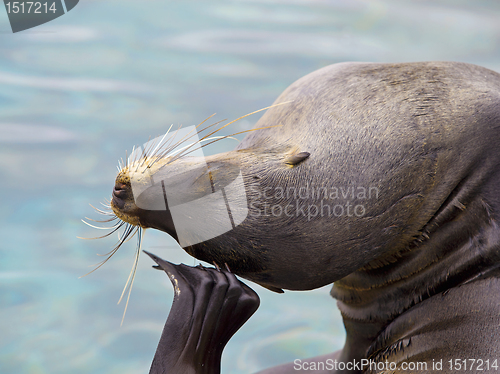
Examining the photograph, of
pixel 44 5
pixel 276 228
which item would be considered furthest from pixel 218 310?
pixel 44 5

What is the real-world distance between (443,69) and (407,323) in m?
0.70

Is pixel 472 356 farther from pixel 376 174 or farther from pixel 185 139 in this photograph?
pixel 185 139

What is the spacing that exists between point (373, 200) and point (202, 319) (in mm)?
507

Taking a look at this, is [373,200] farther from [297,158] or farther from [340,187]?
[297,158]

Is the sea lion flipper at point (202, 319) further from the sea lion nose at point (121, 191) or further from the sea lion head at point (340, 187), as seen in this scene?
the sea lion nose at point (121, 191)

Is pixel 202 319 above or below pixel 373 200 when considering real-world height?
below

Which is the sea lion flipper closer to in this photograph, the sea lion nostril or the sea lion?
the sea lion

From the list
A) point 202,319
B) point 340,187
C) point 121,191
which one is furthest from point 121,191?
point 340,187

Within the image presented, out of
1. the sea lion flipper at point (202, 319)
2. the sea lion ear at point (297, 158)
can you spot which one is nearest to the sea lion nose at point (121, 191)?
the sea lion flipper at point (202, 319)

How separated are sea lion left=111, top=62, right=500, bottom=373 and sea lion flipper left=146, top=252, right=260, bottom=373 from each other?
1cm

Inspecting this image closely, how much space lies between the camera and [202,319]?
48.6 inches

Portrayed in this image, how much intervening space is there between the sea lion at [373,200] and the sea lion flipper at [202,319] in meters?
0.01

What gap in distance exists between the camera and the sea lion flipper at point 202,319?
1.22 m

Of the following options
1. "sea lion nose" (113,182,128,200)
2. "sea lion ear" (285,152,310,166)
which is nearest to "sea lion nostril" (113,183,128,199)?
"sea lion nose" (113,182,128,200)
